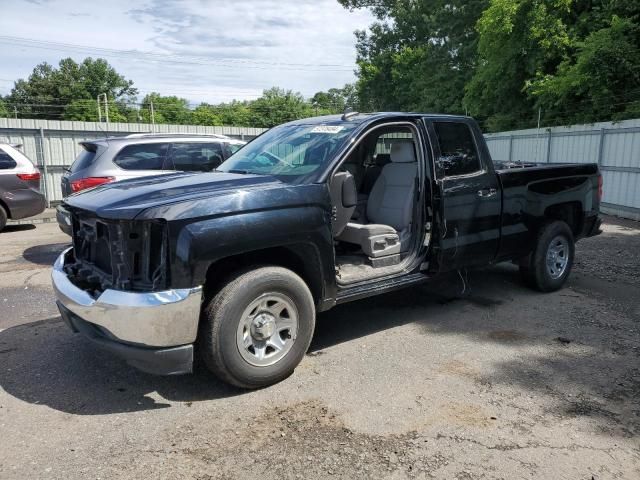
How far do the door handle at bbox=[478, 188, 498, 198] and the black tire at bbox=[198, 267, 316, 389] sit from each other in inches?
89.4

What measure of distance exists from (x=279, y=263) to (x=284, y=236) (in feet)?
1.00

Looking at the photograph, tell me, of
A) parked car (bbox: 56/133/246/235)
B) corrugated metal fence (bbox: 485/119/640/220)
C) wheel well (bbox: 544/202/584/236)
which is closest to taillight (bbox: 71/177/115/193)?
parked car (bbox: 56/133/246/235)

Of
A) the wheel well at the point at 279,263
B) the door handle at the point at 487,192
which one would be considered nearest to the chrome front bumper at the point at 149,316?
the wheel well at the point at 279,263

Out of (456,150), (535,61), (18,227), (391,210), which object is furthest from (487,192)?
(535,61)

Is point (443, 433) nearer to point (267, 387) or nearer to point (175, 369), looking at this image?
point (267, 387)

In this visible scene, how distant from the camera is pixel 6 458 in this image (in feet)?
9.80

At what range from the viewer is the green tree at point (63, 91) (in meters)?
60.4

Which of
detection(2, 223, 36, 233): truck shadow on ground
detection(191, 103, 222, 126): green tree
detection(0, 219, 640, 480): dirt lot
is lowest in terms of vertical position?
detection(2, 223, 36, 233): truck shadow on ground

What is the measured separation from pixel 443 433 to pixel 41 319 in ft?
13.7

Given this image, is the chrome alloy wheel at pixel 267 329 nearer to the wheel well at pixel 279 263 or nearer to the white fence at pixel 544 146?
the wheel well at pixel 279 263

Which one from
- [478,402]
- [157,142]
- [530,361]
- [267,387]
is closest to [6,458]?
[267,387]

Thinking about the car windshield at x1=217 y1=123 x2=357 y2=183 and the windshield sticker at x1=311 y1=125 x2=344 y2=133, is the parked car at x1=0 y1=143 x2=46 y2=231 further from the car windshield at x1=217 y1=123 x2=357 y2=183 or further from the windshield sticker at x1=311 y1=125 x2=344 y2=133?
the windshield sticker at x1=311 y1=125 x2=344 y2=133

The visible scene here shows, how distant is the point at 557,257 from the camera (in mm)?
6211

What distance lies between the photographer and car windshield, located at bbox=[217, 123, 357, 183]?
14.1ft
